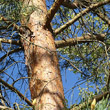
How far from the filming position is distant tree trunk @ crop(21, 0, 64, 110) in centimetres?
218

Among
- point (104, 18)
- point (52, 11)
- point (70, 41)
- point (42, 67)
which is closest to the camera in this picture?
point (42, 67)

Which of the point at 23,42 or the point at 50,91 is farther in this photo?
the point at 23,42

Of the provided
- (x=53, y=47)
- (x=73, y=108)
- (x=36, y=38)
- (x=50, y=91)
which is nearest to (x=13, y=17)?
(x=36, y=38)

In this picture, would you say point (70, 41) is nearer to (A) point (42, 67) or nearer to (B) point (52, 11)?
(B) point (52, 11)

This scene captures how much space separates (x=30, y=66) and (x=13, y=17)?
19.7 inches

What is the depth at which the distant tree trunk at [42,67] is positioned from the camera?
7.14 ft

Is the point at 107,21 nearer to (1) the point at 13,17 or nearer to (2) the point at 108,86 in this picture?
(1) the point at 13,17

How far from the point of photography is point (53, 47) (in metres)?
2.61

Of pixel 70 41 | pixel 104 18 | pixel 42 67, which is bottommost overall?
pixel 42 67

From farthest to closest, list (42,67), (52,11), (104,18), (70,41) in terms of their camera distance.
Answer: (104,18)
(70,41)
(52,11)
(42,67)

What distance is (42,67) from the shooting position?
239cm

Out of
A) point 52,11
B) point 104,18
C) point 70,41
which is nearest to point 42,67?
point 52,11

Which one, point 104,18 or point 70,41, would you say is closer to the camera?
point 70,41

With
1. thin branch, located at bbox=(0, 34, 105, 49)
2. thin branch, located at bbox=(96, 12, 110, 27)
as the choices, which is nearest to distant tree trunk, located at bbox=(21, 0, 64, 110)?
thin branch, located at bbox=(0, 34, 105, 49)
